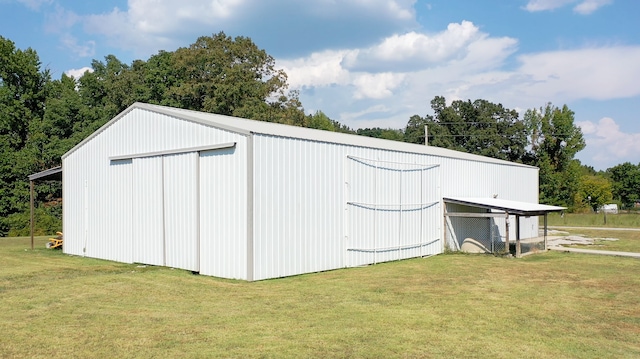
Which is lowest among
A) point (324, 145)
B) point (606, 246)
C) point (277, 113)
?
point (606, 246)

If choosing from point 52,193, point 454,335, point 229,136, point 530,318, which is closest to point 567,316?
point 530,318

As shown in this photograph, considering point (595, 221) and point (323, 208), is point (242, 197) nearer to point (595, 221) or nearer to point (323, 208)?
point (323, 208)

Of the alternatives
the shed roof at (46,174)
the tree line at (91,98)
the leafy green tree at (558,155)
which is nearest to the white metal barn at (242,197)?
the shed roof at (46,174)

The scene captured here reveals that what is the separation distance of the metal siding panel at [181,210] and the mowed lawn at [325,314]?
0.65 metres

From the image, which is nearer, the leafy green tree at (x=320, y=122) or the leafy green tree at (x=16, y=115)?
the leafy green tree at (x=16, y=115)

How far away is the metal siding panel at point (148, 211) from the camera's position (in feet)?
49.1

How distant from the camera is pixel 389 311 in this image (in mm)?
9008

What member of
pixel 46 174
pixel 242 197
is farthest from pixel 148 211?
pixel 46 174

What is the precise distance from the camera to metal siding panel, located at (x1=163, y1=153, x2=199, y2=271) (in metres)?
13.8

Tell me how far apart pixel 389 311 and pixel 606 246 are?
53.3 ft

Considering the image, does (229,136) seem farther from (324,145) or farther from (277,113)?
(277,113)

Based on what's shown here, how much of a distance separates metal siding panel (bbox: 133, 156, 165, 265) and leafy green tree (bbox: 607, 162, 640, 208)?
7184cm

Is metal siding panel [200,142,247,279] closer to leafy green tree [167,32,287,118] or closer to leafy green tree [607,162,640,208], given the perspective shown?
leafy green tree [167,32,287,118]

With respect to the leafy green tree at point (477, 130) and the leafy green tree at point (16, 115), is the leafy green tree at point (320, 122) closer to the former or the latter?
the leafy green tree at point (477, 130)
